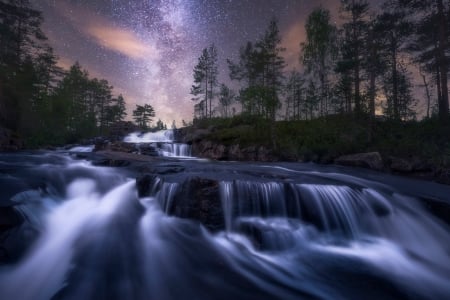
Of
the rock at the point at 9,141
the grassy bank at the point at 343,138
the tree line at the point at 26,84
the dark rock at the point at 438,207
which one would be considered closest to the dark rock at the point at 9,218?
the dark rock at the point at 438,207

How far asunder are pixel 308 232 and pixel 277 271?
1733mm

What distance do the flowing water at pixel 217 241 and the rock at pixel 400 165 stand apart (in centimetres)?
460

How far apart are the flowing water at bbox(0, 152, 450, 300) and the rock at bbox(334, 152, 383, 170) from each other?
4.81 m

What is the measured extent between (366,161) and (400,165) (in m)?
1.63

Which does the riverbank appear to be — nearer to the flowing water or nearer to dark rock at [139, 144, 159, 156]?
dark rock at [139, 144, 159, 156]

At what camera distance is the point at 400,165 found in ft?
40.2

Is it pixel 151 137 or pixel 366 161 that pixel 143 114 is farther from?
pixel 366 161

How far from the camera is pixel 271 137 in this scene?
19953 millimetres

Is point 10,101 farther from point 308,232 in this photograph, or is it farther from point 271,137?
point 308,232

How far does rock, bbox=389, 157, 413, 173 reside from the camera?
11956 millimetres

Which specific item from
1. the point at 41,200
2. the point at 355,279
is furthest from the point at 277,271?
the point at 41,200

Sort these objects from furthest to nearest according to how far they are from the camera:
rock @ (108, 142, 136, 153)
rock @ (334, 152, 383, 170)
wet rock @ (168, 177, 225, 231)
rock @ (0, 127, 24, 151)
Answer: rock @ (108, 142, 136, 153), rock @ (0, 127, 24, 151), rock @ (334, 152, 383, 170), wet rock @ (168, 177, 225, 231)

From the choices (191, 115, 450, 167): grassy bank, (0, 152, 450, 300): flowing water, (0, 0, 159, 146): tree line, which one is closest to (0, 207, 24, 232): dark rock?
(0, 152, 450, 300): flowing water

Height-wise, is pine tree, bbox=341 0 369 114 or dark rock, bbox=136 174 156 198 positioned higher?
pine tree, bbox=341 0 369 114
